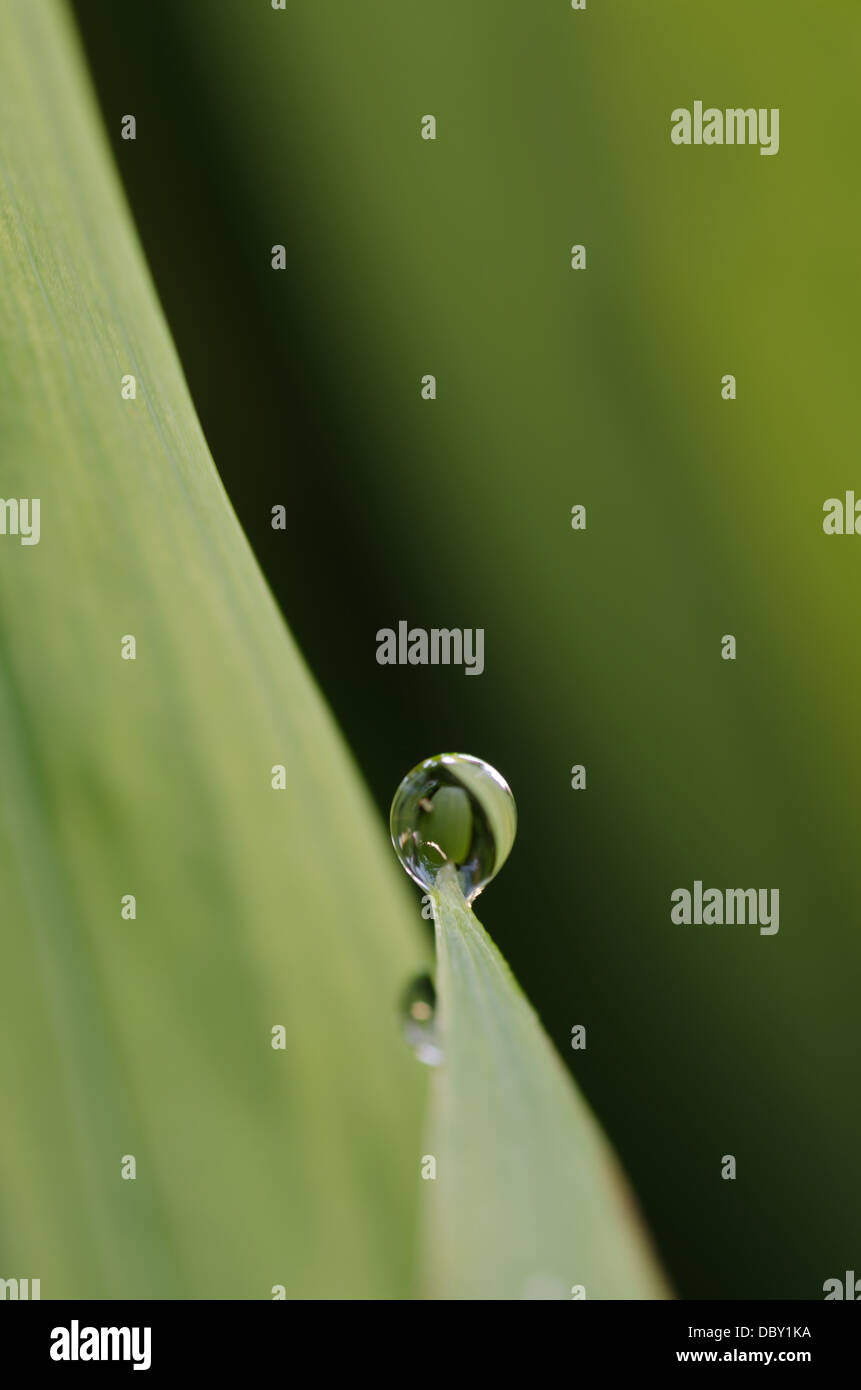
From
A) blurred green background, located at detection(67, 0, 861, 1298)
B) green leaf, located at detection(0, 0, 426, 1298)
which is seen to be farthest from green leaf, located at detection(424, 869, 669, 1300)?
blurred green background, located at detection(67, 0, 861, 1298)

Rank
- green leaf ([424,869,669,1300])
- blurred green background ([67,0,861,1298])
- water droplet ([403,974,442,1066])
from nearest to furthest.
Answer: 1. green leaf ([424,869,669,1300])
2. water droplet ([403,974,442,1066])
3. blurred green background ([67,0,861,1298])

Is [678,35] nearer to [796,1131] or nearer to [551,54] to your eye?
[551,54]

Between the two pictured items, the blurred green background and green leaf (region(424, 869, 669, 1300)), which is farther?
the blurred green background

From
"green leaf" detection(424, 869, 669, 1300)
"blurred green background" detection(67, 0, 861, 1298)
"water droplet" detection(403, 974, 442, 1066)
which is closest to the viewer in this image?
"green leaf" detection(424, 869, 669, 1300)

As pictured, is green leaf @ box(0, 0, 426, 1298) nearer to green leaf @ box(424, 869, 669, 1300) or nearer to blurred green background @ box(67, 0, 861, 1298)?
green leaf @ box(424, 869, 669, 1300)

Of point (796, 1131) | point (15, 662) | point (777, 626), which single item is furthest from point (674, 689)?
point (15, 662)

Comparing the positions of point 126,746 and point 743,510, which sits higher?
point 743,510

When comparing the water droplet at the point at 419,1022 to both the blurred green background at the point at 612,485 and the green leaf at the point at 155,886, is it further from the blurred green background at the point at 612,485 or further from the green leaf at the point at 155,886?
the blurred green background at the point at 612,485
